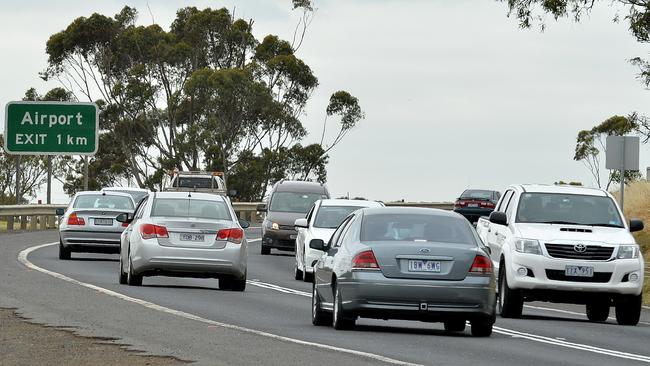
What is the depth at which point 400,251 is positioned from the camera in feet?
56.0

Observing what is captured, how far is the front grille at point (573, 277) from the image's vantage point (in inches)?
850

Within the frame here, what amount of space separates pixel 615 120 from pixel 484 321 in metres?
85.7

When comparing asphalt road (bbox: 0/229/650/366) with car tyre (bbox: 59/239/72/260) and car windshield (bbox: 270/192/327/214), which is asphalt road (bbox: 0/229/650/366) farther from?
car windshield (bbox: 270/192/327/214)

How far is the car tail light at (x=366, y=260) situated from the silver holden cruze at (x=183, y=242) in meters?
8.30

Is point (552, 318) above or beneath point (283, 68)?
beneath

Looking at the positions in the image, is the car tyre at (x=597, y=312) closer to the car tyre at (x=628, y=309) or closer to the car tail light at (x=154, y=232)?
the car tyre at (x=628, y=309)

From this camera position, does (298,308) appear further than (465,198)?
No

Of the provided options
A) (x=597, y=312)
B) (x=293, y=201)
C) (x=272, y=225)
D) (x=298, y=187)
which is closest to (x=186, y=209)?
(x=597, y=312)

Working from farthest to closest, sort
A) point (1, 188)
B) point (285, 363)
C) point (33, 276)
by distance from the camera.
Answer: point (1, 188) < point (33, 276) < point (285, 363)

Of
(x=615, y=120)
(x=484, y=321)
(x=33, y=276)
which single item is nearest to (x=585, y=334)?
(x=484, y=321)

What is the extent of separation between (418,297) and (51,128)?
38664 mm

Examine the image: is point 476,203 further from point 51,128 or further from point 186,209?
point 186,209

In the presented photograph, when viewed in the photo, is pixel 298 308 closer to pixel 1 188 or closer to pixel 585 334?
pixel 585 334

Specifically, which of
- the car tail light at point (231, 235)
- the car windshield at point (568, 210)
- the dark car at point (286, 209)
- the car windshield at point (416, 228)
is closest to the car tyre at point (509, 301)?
the car windshield at point (568, 210)
